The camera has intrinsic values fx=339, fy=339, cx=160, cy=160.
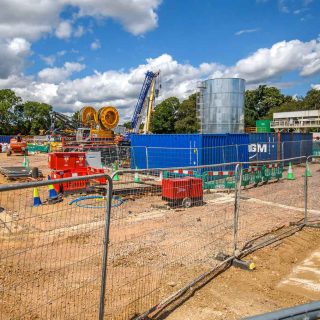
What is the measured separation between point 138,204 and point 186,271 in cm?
503

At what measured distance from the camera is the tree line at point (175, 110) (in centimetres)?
8062

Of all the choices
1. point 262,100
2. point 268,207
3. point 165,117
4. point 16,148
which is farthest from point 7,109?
point 268,207

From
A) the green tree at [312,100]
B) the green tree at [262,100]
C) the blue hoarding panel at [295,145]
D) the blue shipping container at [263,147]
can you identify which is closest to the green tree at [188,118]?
the green tree at [262,100]

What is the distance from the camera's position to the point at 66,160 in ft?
41.7

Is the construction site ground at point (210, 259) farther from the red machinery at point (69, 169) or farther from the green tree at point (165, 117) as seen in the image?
the green tree at point (165, 117)

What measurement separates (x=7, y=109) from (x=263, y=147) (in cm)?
7524

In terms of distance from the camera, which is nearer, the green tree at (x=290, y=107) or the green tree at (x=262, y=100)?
the green tree at (x=290, y=107)

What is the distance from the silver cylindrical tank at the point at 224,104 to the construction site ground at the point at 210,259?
1444 centimetres

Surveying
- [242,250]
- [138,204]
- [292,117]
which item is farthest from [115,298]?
[292,117]

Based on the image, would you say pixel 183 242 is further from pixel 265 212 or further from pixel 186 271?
pixel 265 212

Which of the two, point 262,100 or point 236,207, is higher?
point 262,100

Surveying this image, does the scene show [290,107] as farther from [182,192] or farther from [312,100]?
Answer: [182,192]

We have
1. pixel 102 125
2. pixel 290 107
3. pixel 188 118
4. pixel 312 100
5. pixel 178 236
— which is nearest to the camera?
pixel 178 236

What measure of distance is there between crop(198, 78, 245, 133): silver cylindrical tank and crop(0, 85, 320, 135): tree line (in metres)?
49.7
